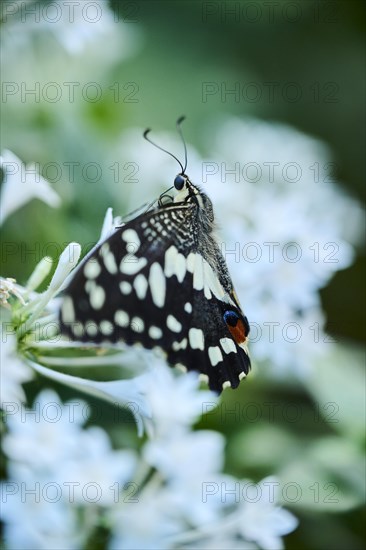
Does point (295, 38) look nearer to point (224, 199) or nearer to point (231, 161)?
point (231, 161)

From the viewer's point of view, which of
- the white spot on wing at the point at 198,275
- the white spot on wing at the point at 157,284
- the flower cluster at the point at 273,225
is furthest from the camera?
the flower cluster at the point at 273,225

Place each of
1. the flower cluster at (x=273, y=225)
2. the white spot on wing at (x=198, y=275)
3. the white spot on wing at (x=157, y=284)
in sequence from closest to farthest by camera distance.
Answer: the white spot on wing at (x=157, y=284) < the white spot on wing at (x=198, y=275) < the flower cluster at (x=273, y=225)

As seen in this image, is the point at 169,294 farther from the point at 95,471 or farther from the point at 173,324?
the point at 95,471

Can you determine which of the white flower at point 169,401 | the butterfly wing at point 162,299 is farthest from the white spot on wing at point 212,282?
the white flower at point 169,401

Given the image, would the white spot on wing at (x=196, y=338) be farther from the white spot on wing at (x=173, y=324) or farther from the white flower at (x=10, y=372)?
the white flower at (x=10, y=372)

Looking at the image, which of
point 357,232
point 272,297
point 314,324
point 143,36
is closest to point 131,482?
point 272,297
